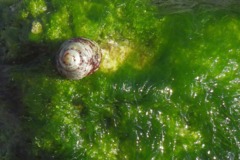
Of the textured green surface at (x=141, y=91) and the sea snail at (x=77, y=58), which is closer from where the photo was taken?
the sea snail at (x=77, y=58)

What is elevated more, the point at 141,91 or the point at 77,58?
the point at 77,58

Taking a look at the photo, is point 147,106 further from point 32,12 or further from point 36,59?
point 32,12

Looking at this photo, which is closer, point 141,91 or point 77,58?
point 77,58

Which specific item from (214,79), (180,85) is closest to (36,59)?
(180,85)
